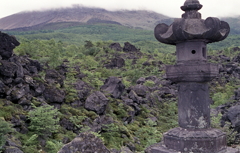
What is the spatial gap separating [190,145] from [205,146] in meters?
0.30

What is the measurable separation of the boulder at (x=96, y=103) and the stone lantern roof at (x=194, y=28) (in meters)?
10.4

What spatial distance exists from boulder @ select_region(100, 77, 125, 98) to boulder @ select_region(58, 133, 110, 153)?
14.4 meters

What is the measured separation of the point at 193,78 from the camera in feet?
16.7

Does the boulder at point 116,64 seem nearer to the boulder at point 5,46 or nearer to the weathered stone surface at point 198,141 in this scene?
the boulder at point 5,46

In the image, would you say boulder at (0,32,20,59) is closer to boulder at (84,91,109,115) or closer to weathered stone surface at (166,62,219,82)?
boulder at (84,91,109,115)

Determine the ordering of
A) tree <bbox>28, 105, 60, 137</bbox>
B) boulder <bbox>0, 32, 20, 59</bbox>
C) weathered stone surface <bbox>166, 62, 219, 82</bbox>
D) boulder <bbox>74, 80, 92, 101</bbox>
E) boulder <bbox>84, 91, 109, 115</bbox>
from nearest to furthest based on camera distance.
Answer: weathered stone surface <bbox>166, 62, 219, 82</bbox> < tree <bbox>28, 105, 60, 137</bbox> < boulder <bbox>0, 32, 20, 59</bbox> < boulder <bbox>84, 91, 109, 115</bbox> < boulder <bbox>74, 80, 92, 101</bbox>

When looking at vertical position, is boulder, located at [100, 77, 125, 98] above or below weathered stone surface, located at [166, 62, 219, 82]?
below

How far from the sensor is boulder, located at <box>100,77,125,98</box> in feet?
65.3

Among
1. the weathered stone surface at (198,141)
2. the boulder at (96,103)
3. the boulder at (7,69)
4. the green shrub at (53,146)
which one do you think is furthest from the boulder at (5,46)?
the weathered stone surface at (198,141)

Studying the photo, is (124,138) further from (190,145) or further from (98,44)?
(98,44)

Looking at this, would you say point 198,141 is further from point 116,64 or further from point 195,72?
point 116,64

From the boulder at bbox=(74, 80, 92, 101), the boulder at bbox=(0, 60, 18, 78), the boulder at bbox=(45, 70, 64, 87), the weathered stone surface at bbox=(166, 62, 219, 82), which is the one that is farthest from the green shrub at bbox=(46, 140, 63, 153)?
the boulder at bbox=(45, 70, 64, 87)

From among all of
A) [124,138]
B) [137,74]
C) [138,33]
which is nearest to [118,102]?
[124,138]

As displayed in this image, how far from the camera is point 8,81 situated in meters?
12.3
